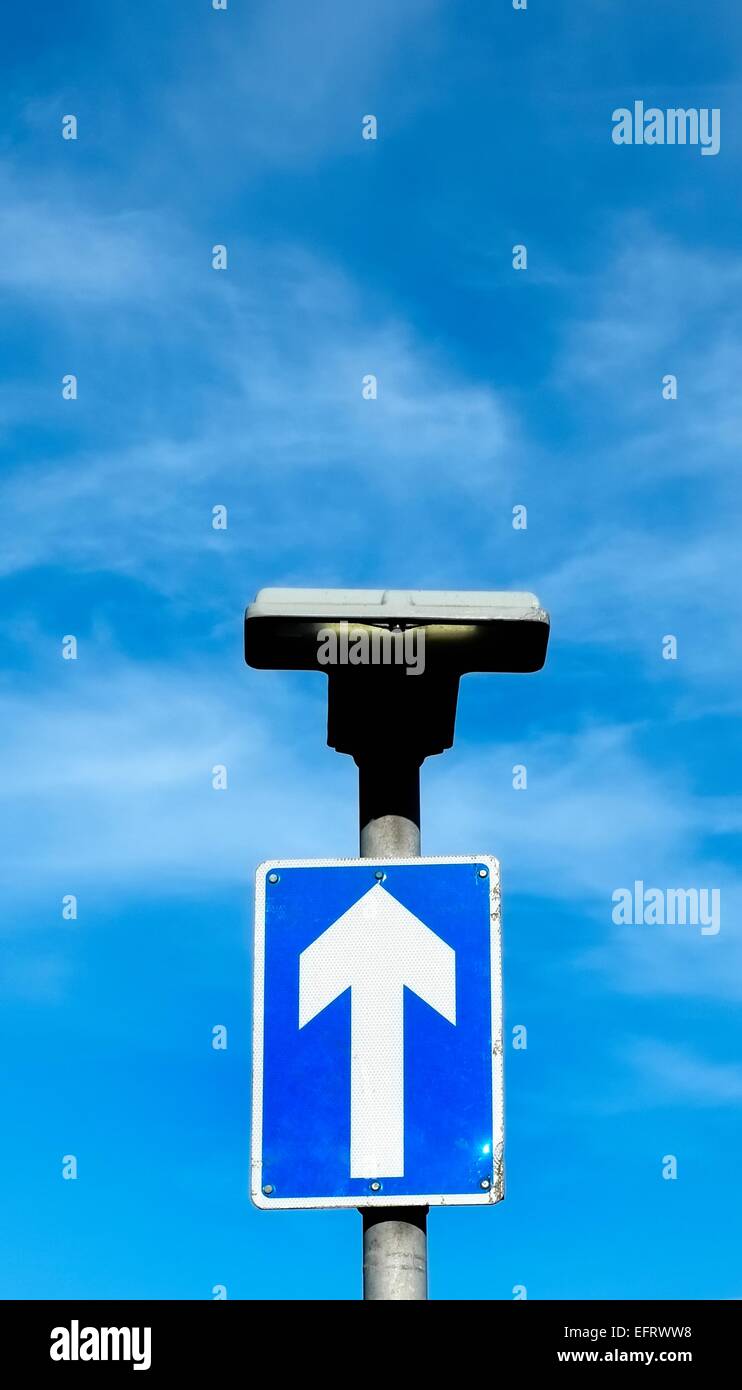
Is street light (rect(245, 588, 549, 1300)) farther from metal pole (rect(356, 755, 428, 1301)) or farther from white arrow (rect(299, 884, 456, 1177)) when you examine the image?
white arrow (rect(299, 884, 456, 1177))

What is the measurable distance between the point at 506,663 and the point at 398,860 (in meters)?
0.52

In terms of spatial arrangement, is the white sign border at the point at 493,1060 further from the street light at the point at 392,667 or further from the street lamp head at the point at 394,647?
the street lamp head at the point at 394,647

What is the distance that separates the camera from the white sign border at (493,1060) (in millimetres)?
2725

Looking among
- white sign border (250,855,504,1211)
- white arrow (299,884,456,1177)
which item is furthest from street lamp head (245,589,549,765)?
white arrow (299,884,456,1177)

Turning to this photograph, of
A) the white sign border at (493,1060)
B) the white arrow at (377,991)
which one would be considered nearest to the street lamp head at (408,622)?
the white sign border at (493,1060)

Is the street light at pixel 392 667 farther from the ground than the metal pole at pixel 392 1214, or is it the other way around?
the street light at pixel 392 667

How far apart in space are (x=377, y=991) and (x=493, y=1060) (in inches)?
11.6

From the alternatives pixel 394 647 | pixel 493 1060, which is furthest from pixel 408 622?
pixel 493 1060

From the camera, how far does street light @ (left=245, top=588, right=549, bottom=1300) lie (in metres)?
2.72

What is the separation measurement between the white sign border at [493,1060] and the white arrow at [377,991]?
0.23ft

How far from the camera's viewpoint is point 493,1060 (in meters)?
2.84
